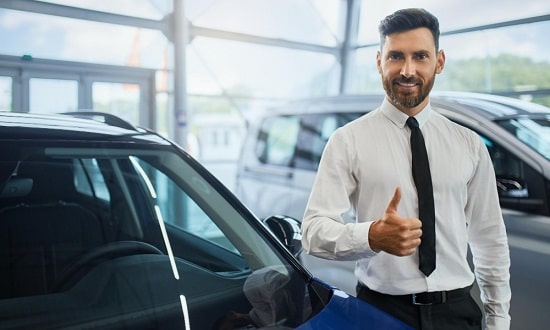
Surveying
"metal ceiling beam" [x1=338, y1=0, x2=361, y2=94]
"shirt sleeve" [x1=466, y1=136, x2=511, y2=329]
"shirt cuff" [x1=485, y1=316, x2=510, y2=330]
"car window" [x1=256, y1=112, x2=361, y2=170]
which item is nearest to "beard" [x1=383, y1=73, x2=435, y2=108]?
"shirt sleeve" [x1=466, y1=136, x2=511, y2=329]

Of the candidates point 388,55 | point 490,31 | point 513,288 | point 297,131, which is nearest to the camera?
point 388,55

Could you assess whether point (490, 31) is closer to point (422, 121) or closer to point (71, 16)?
point (71, 16)

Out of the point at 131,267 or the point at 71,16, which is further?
the point at 71,16

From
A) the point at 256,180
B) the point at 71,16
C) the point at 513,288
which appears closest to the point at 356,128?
the point at 513,288

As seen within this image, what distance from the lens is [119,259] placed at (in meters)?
1.42

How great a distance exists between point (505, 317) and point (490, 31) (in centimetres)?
615

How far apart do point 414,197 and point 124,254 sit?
852 mm

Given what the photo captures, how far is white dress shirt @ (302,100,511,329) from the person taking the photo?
1436 millimetres

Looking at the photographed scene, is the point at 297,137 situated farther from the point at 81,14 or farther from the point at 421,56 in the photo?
the point at 81,14

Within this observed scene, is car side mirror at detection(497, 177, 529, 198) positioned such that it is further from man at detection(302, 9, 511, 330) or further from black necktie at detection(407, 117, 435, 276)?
black necktie at detection(407, 117, 435, 276)

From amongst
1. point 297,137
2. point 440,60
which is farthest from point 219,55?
point 440,60

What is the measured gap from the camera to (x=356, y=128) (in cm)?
151

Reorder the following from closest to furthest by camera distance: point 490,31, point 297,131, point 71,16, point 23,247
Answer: point 23,247 → point 297,131 → point 71,16 → point 490,31

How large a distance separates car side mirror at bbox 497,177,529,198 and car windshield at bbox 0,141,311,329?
1504 millimetres
